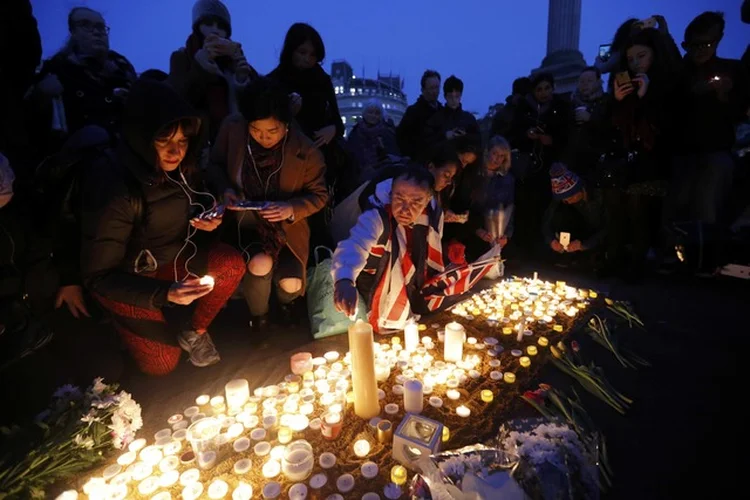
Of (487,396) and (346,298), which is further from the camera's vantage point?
(346,298)

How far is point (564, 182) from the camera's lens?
4.45m

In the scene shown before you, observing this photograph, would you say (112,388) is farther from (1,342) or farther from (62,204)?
(62,204)

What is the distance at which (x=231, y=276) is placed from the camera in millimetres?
2672

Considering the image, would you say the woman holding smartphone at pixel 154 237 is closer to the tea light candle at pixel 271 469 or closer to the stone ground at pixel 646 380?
the stone ground at pixel 646 380

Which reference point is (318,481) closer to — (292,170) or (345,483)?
(345,483)

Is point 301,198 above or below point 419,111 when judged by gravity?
below

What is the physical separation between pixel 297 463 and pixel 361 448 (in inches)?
11.7

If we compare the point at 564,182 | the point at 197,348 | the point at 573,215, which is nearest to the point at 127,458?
the point at 197,348

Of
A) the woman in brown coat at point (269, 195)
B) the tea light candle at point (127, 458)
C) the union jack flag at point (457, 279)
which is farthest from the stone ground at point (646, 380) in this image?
the union jack flag at point (457, 279)

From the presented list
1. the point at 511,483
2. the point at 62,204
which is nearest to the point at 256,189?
the point at 62,204

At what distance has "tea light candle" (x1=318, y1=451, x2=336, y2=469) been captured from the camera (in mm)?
1652

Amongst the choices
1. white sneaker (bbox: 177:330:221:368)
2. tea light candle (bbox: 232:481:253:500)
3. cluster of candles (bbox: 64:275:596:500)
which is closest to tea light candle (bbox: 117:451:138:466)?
cluster of candles (bbox: 64:275:596:500)

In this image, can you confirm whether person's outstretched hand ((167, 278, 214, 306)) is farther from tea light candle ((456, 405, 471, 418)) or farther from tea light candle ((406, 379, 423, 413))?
tea light candle ((456, 405, 471, 418))

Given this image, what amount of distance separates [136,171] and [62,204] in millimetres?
518
